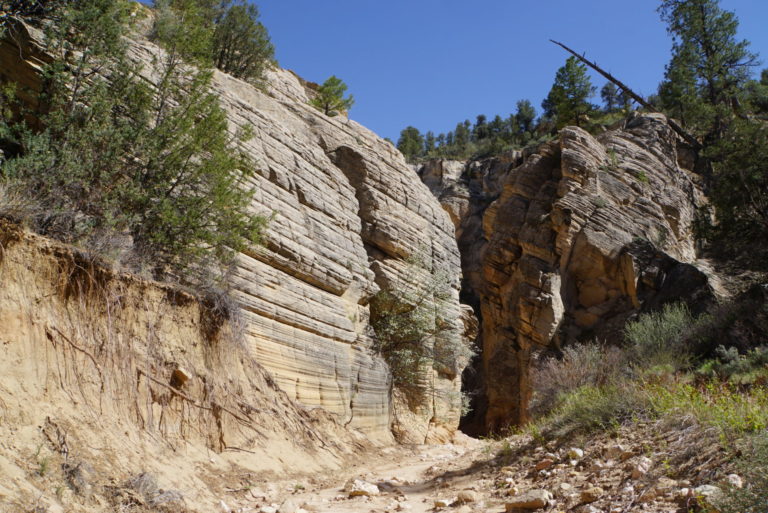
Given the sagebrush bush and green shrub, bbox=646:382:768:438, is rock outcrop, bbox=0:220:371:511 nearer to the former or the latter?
green shrub, bbox=646:382:768:438

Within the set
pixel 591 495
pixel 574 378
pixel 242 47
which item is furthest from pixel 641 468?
pixel 242 47

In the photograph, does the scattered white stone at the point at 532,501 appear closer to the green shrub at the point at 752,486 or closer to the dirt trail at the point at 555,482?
the dirt trail at the point at 555,482

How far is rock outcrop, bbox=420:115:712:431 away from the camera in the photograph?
29.3m

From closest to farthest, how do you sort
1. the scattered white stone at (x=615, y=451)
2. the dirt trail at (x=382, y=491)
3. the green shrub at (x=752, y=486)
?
1. the green shrub at (x=752, y=486)
2. the scattered white stone at (x=615, y=451)
3. the dirt trail at (x=382, y=491)

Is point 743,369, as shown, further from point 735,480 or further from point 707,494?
point 707,494

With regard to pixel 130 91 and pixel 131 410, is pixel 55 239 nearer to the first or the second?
pixel 131 410

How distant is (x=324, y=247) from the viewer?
54.5 ft

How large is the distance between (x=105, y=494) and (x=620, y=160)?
3669 centimetres

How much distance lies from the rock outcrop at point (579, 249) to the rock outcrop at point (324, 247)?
8.56 m

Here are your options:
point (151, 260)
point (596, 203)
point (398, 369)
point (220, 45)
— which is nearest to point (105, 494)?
point (151, 260)

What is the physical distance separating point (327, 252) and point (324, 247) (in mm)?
185

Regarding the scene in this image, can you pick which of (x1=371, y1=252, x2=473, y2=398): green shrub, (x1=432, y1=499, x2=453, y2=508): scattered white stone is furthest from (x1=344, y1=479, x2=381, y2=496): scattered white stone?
(x1=371, y1=252, x2=473, y2=398): green shrub

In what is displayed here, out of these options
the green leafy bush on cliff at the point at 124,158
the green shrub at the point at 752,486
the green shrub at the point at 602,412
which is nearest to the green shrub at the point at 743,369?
the green shrub at the point at 602,412

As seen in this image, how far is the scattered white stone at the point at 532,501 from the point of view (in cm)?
600
